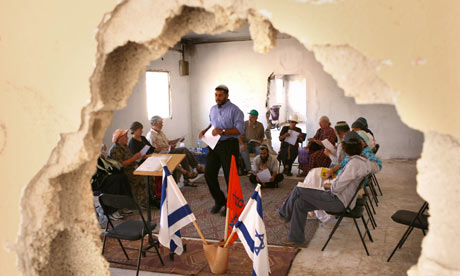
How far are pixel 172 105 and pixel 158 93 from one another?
2.15 ft

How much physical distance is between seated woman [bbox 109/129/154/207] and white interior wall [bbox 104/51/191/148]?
9.90 feet

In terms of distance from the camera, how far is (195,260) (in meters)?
4.91

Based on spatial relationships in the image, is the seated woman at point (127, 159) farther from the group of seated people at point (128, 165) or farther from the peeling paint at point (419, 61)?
the peeling paint at point (419, 61)

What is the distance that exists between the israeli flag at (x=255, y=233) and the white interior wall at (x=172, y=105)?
19.9 ft

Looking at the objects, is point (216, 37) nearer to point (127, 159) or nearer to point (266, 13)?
point (127, 159)

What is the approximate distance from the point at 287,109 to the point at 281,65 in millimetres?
2397

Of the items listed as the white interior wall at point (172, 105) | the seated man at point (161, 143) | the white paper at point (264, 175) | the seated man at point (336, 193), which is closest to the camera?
the seated man at point (336, 193)

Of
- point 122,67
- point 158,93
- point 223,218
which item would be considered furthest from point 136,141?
point 158,93

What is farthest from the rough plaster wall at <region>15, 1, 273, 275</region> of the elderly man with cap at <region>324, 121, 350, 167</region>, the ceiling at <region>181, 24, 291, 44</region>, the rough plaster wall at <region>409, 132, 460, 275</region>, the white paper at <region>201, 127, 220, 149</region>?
the ceiling at <region>181, 24, 291, 44</region>

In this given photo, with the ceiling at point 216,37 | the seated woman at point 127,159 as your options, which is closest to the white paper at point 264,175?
the seated woman at point 127,159

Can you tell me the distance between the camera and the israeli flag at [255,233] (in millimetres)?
4008

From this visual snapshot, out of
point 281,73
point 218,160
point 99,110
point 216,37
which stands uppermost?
point 216,37

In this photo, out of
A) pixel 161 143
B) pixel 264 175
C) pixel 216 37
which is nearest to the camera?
pixel 161 143

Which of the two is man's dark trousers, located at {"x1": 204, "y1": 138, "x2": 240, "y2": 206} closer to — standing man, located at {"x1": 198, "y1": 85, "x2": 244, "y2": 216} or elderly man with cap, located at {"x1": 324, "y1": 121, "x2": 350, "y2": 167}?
standing man, located at {"x1": 198, "y1": 85, "x2": 244, "y2": 216}
